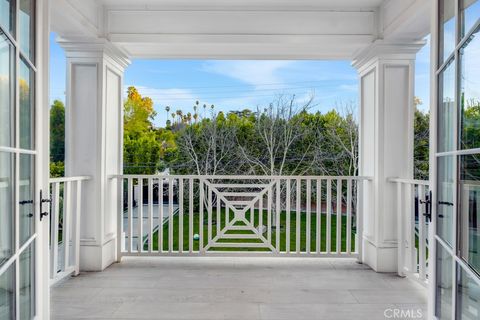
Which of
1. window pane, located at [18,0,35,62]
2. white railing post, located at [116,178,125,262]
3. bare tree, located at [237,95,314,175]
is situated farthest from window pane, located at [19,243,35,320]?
bare tree, located at [237,95,314,175]

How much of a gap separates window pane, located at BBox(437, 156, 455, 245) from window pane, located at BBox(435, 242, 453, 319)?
0.10 metres

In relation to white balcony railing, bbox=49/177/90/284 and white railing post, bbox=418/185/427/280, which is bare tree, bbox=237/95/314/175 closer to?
white railing post, bbox=418/185/427/280

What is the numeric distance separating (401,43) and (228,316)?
9.40ft

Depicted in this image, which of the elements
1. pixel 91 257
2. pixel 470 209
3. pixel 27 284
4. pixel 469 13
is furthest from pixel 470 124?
pixel 91 257

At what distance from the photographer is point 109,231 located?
3.65 m

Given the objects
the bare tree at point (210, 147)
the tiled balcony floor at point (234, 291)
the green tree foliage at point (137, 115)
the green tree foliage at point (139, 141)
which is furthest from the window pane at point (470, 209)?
the green tree foliage at point (137, 115)

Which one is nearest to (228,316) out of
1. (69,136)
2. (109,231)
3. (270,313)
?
(270,313)

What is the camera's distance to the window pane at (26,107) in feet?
5.68

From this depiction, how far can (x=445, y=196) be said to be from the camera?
1869 mm

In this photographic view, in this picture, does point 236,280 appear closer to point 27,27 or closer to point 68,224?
point 68,224

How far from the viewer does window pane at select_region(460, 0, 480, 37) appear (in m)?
1.58

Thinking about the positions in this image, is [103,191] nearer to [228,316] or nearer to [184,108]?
[228,316]

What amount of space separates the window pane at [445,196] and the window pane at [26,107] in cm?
212

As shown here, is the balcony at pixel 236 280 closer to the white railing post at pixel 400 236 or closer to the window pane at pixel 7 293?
the white railing post at pixel 400 236
